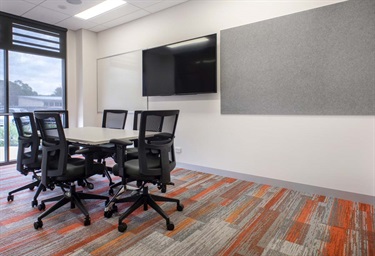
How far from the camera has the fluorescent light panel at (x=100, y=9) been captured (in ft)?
13.2

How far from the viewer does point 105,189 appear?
10.2 feet

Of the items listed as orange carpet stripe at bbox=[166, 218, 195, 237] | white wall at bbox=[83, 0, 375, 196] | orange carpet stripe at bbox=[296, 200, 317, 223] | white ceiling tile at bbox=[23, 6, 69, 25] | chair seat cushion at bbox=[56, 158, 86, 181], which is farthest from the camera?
white ceiling tile at bbox=[23, 6, 69, 25]

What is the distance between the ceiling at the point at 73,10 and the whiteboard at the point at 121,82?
2.33 ft

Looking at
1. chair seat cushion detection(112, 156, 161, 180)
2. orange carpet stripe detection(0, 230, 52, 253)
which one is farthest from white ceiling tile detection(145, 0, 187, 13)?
orange carpet stripe detection(0, 230, 52, 253)

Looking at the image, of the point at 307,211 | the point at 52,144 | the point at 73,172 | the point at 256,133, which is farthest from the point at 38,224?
the point at 256,133

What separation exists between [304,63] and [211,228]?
2264mm

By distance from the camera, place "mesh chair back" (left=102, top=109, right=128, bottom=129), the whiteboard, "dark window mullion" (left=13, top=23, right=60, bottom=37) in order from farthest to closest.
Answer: the whiteboard → "dark window mullion" (left=13, top=23, right=60, bottom=37) → "mesh chair back" (left=102, top=109, right=128, bottom=129)

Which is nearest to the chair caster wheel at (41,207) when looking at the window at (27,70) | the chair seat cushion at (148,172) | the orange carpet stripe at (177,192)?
the chair seat cushion at (148,172)

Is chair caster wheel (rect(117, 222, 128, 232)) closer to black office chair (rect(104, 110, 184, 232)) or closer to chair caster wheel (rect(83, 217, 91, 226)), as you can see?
black office chair (rect(104, 110, 184, 232))

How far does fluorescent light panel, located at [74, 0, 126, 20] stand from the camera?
403 cm

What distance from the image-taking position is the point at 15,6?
4.11 metres

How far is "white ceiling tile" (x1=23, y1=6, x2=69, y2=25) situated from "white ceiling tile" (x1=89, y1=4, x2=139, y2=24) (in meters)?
0.59

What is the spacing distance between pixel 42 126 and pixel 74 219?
0.95 metres

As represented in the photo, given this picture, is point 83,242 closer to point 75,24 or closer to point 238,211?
point 238,211
